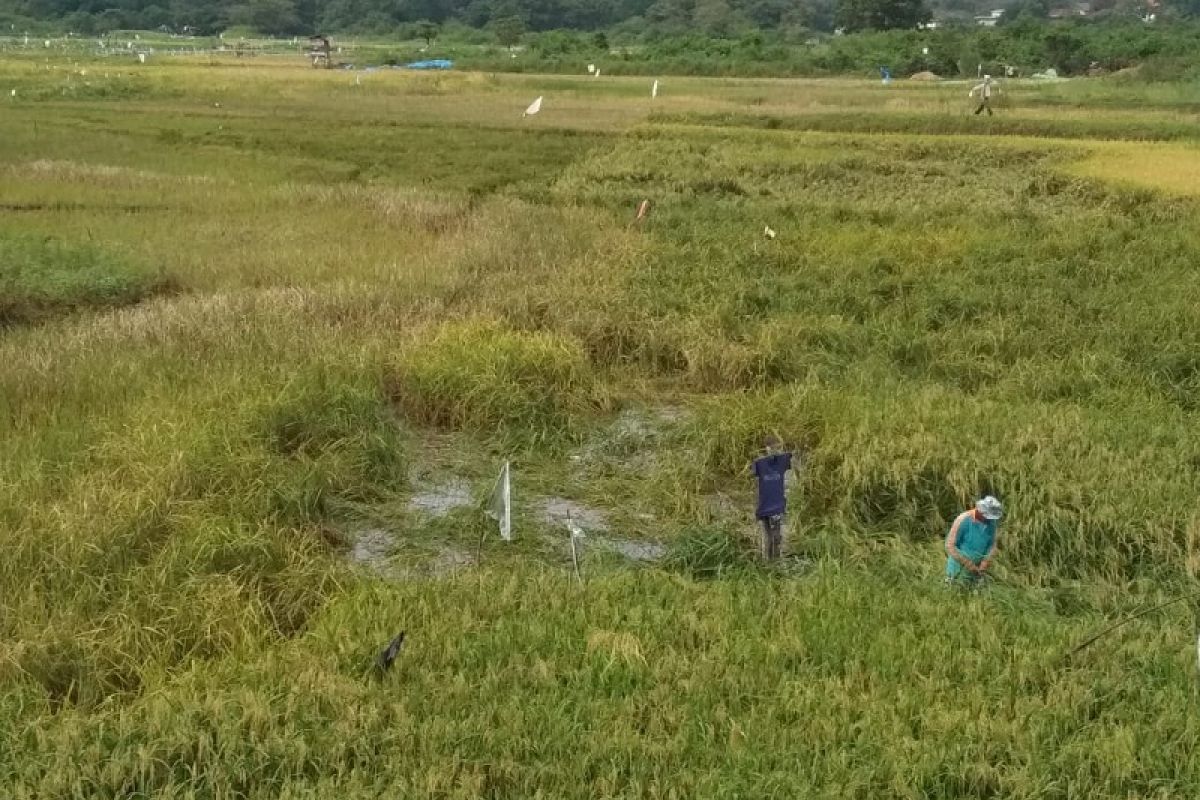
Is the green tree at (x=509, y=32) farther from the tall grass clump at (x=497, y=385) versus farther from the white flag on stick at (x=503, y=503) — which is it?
the white flag on stick at (x=503, y=503)

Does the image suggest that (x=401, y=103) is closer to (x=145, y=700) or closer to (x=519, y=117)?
(x=519, y=117)

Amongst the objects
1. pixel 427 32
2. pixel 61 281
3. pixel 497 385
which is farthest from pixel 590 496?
pixel 427 32

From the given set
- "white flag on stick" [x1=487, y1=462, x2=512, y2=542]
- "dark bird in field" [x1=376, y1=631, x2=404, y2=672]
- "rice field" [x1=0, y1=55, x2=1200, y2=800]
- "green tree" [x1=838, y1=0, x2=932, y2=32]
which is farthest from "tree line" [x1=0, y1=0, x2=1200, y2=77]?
"dark bird in field" [x1=376, y1=631, x2=404, y2=672]

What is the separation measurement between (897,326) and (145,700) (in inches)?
236

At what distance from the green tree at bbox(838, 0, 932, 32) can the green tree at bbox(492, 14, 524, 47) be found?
18811 millimetres

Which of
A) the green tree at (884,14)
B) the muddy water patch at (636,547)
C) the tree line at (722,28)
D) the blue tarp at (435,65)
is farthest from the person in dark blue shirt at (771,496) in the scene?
the green tree at (884,14)

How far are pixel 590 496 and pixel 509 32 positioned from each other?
61.2 metres

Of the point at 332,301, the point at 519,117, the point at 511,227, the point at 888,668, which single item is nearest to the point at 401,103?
the point at 519,117

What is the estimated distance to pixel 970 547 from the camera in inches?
175

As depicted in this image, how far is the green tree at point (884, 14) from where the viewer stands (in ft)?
200

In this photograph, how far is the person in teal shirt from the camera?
14.4ft

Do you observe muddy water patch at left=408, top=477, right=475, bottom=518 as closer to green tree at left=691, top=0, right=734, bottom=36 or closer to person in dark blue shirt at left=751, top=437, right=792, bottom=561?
person in dark blue shirt at left=751, top=437, right=792, bottom=561

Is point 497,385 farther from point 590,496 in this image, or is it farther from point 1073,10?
point 1073,10

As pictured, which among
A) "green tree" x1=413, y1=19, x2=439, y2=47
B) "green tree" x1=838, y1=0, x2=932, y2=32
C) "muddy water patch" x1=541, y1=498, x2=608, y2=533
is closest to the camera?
"muddy water patch" x1=541, y1=498, x2=608, y2=533
